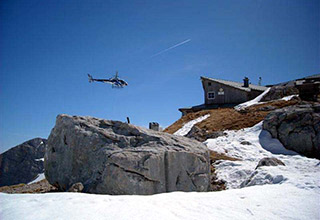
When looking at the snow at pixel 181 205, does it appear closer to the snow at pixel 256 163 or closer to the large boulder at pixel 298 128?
the snow at pixel 256 163

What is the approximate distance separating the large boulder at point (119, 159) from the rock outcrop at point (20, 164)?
25414 millimetres

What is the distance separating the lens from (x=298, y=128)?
11.4 meters

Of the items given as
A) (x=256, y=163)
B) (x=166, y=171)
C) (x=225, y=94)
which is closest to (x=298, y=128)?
(x=256, y=163)

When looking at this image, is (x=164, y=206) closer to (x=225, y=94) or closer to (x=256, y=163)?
(x=256, y=163)

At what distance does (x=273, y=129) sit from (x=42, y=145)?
30.0m

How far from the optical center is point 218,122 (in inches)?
687

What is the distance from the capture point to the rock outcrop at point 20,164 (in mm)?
27312

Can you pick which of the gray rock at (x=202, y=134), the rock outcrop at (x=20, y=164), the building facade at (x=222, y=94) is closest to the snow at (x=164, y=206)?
the gray rock at (x=202, y=134)

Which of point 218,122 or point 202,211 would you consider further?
point 218,122

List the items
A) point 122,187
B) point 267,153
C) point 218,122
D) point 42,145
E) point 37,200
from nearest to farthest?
point 37,200, point 122,187, point 267,153, point 218,122, point 42,145

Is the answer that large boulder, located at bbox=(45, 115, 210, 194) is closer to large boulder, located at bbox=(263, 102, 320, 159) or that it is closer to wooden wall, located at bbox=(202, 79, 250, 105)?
large boulder, located at bbox=(263, 102, 320, 159)

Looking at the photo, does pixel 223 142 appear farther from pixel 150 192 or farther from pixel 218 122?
pixel 150 192

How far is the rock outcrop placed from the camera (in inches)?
1075

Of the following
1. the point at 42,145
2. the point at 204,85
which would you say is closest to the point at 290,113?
the point at 204,85
